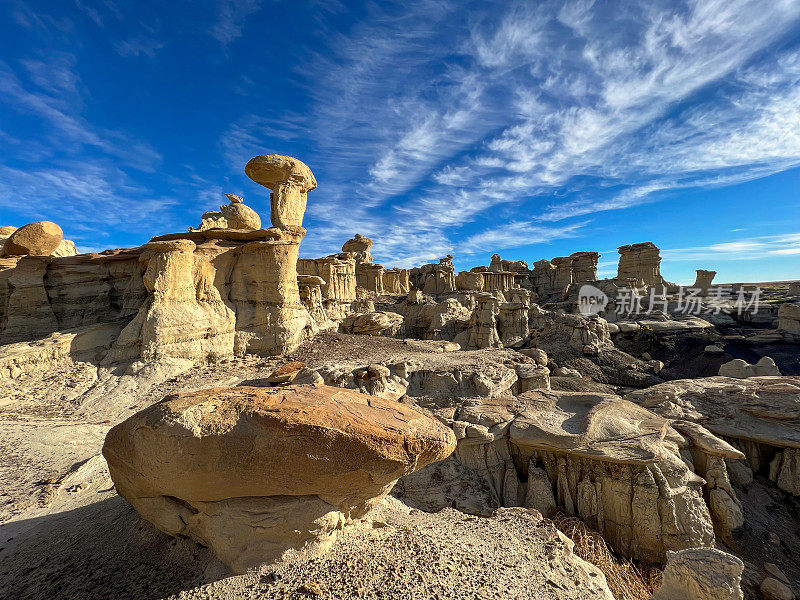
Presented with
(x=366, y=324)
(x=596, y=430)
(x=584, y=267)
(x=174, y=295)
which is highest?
(x=584, y=267)

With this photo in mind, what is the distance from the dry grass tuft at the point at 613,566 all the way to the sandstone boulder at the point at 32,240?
17.7m

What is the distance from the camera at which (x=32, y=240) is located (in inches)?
443


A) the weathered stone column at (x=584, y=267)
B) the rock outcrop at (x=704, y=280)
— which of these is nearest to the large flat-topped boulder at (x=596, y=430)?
the weathered stone column at (x=584, y=267)

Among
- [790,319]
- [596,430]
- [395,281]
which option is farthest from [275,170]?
[790,319]

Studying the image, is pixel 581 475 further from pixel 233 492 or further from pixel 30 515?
pixel 30 515

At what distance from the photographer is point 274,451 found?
3.05 m

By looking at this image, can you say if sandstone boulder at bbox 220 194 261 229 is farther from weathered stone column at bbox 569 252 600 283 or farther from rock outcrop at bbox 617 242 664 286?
rock outcrop at bbox 617 242 664 286

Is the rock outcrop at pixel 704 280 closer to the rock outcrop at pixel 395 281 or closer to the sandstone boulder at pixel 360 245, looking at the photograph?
the rock outcrop at pixel 395 281

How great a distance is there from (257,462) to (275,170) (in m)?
15.7

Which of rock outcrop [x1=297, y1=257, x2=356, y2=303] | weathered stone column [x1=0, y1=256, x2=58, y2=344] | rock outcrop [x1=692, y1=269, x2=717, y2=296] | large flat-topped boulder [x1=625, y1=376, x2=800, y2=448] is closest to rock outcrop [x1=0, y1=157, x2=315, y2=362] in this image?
weathered stone column [x1=0, y1=256, x2=58, y2=344]

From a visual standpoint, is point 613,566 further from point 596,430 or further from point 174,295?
point 174,295

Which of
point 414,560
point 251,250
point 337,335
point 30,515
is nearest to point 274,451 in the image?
point 414,560

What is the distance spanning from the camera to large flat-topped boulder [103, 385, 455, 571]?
3.06 metres

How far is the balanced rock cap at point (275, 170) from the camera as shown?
1552 centimetres
